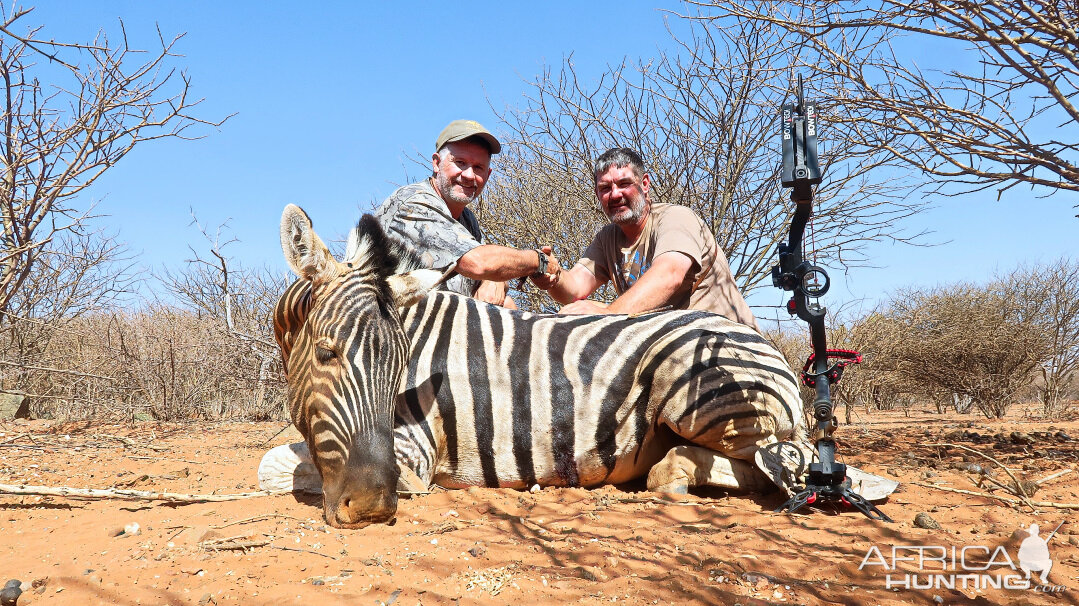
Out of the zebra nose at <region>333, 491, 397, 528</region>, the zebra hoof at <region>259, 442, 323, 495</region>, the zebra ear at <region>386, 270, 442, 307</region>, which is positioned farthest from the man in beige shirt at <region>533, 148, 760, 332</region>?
the zebra nose at <region>333, 491, 397, 528</region>

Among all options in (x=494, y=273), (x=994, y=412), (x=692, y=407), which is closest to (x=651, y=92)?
(x=494, y=273)

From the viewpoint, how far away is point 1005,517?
2.88 metres

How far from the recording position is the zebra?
2.97m

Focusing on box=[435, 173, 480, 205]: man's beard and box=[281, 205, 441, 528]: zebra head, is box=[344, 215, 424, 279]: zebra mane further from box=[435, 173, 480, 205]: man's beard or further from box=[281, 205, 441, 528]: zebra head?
box=[435, 173, 480, 205]: man's beard

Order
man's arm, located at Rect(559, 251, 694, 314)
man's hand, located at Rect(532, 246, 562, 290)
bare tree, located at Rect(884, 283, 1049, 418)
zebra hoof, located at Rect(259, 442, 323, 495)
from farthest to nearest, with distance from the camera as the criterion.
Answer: bare tree, located at Rect(884, 283, 1049, 418)
man's hand, located at Rect(532, 246, 562, 290)
man's arm, located at Rect(559, 251, 694, 314)
zebra hoof, located at Rect(259, 442, 323, 495)

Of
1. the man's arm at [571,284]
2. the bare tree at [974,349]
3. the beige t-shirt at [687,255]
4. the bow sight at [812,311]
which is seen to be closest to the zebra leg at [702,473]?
the bow sight at [812,311]

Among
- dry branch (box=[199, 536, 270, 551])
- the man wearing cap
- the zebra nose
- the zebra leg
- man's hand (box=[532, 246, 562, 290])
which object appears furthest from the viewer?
man's hand (box=[532, 246, 562, 290])

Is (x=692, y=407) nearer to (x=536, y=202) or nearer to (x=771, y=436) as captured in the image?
(x=771, y=436)

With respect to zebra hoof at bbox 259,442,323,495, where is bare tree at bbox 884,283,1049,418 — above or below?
above

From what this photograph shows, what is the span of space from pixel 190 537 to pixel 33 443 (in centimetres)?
376

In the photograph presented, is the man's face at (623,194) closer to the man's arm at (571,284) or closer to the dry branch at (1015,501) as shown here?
the man's arm at (571,284)

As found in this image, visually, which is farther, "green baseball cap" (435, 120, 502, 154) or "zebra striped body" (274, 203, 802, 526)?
"green baseball cap" (435, 120, 502, 154)

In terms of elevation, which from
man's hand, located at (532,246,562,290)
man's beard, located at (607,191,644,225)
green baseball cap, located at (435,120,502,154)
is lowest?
man's hand, located at (532,246,562,290)

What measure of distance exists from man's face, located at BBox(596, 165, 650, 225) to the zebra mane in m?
2.02
